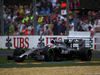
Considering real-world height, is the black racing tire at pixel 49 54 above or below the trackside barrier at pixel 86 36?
below

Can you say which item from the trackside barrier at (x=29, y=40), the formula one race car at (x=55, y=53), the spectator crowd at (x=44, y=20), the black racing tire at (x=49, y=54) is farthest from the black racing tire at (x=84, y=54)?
the trackside barrier at (x=29, y=40)

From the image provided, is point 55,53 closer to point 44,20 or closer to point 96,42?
point 44,20

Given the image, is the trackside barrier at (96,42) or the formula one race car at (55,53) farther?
the trackside barrier at (96,42)

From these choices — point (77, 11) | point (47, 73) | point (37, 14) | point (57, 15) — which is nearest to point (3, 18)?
point (37, 14)

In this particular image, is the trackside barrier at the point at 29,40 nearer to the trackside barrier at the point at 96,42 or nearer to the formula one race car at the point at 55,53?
the trackside barrier at the point at 96,42

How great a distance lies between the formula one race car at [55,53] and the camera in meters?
11.5

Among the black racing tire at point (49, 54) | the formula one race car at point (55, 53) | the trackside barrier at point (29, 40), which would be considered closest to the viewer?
the black racing tire at point (49, 54)

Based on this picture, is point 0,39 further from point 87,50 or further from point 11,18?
point 87,50

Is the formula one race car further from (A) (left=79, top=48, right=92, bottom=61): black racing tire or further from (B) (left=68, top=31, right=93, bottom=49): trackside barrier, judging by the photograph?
(B) (left=68, top=31, right=93, bottom=49): trackside barrier

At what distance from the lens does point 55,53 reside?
12.1 metres

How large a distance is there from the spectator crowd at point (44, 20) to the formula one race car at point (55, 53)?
21.1 ft

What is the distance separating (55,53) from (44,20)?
25.3 ft

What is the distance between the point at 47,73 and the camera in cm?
767

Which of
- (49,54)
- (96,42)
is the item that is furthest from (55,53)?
(96,42)
